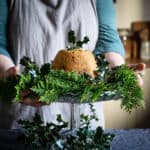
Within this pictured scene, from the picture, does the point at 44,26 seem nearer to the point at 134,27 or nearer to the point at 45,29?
the point at 45,29

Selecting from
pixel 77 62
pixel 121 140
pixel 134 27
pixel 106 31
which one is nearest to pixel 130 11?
pixel 134 27

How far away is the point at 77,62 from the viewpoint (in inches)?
26.0

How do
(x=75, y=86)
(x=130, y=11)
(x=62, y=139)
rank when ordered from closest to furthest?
1. (x=75, y=86)
2. (x=62, y=139)
3. (x=130, y=11)

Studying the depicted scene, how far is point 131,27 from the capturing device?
2156 mm

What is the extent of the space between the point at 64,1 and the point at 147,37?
1246 mm

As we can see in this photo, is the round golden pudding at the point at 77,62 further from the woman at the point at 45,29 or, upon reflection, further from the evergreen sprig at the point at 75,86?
the woman at the point at 45,29

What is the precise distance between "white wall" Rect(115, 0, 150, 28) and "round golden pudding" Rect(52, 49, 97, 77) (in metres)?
1.47

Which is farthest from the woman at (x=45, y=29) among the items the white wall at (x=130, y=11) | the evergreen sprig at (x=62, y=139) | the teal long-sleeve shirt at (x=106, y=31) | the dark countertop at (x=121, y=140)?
the white wall at (x=130, y=11)

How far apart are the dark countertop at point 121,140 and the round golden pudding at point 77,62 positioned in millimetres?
170

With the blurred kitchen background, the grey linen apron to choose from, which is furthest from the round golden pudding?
the blurred kitchen background

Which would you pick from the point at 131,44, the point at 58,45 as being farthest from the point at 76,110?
the point at 131,44

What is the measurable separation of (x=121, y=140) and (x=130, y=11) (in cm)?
141

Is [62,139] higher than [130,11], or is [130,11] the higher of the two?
[130,11]

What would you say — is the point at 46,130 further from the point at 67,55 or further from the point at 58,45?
the point at 58,45
